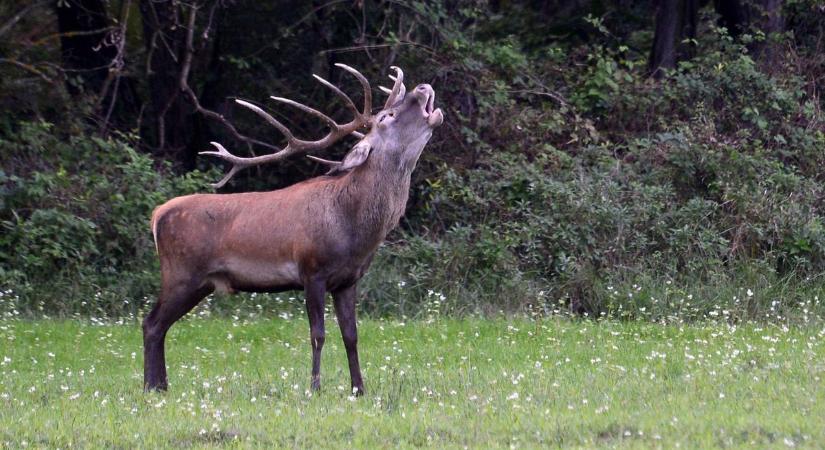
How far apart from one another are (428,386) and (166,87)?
962cm

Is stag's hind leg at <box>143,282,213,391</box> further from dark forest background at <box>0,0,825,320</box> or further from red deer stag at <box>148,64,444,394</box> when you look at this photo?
dark forest background at <box>0,0,825,320</box>

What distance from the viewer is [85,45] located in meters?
17.1

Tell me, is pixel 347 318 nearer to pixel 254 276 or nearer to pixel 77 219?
pixel 254 276

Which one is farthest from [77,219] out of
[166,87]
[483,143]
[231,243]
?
[231,243]

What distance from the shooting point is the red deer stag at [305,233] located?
8828 millimetres

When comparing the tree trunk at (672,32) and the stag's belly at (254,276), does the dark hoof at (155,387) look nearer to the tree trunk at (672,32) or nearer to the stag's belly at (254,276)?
the stag's belly at (254,276)

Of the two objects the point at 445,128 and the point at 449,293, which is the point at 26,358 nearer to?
the point at 449,293

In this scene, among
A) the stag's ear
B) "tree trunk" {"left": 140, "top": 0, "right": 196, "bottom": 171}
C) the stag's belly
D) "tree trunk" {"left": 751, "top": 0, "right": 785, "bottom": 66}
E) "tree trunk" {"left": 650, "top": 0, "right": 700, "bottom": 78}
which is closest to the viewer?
the stag's belly

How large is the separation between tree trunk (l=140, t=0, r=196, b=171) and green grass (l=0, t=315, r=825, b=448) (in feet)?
14.9

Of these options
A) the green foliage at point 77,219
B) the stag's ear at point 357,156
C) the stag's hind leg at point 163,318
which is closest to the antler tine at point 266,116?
the stag's ear at point 357,156

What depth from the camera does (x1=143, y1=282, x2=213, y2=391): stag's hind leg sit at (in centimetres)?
916

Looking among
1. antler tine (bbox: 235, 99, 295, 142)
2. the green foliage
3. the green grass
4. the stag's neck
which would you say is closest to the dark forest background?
the green foliage

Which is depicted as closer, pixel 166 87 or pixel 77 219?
pixel 77 219

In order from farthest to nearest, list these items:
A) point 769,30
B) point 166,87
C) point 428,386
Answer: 1. point 769,30
2. point 166,87
3. point 428,386
